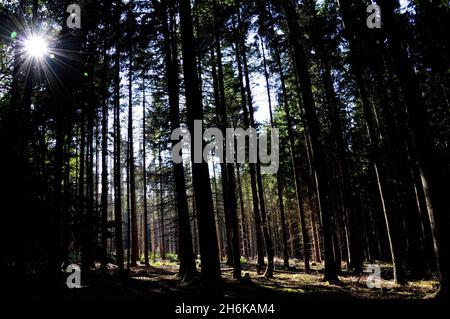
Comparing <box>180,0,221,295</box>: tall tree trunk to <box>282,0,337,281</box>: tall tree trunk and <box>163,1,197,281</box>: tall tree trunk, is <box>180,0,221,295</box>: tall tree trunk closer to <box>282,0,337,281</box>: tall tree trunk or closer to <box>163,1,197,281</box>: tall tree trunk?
<box>163,1,197,281</box>: tall tree trunk

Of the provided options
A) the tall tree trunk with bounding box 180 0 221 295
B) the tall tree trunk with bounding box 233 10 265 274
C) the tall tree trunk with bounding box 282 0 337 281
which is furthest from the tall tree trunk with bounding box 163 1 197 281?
the tall tree trunk with bounding box 282 0 337 281

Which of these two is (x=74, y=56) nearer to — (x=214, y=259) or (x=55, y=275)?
(x=55, y=275)

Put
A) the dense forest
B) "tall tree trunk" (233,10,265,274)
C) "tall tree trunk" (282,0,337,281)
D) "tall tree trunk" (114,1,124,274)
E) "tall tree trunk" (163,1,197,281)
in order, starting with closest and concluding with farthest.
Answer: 1. the dense forest
2. "tall tree trunk" (114,1,124,274)
3. "tall tree trunk" (282,0,337,281)
4. "tall tree trunk" (163,1,197,281)
5. "tall tree trunk" (233,10,265,274)

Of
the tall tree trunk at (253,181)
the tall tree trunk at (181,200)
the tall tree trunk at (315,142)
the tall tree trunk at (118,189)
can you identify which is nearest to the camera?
the tall tree trunk at (118,189)

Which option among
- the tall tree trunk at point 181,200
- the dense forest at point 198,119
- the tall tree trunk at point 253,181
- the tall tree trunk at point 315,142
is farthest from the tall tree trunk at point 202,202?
the tall tree trunk at point 253,181

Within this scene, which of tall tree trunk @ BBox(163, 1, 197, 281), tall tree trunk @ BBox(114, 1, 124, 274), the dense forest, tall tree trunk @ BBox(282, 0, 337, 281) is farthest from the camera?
tall tree trunk @ BBox(163, 1, 197, 281)

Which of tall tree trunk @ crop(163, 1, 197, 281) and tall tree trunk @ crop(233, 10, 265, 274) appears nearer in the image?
tall tree trunk @ crop(163, 1, 197, 281)

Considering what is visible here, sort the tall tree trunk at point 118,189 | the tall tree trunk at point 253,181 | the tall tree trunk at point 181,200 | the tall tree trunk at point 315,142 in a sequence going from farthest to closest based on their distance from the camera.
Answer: the tall tree trunk at point 253,181, the tall tree trunk at point 181,200, the tall tree trunk at point 315,142, the tall tree trunk at point 118,189

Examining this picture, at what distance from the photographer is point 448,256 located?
6.47m

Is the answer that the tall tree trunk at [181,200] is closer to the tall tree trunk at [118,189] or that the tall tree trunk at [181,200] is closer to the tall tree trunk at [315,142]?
the tall tree trunk at [118,189]

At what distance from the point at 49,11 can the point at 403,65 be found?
43.8 feet

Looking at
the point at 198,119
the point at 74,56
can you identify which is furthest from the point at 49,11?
the point at 198,119

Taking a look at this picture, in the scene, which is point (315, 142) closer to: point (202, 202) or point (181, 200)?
point (181, 200)

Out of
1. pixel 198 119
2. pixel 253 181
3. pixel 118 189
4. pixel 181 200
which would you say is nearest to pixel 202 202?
pixel 198 119
